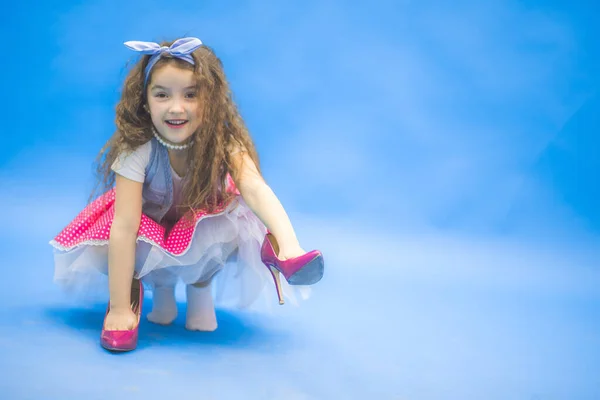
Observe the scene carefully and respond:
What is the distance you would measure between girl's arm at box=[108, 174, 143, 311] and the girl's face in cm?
18

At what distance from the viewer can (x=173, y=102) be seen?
70.2 inches

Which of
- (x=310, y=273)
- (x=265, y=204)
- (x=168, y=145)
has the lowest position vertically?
(x=310, y=273)

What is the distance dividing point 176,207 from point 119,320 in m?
0.37

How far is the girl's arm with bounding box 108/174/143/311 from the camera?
1778mm

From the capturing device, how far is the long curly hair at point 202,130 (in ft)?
5.97

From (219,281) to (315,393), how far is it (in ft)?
2.00

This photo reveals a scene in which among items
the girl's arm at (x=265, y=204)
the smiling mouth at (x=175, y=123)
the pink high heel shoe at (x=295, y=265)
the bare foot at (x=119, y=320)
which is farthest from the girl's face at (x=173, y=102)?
the bare foot at (x=119, y=320)

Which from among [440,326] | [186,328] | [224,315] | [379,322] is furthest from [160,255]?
[440,326]

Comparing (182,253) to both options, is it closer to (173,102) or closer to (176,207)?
(176,207)

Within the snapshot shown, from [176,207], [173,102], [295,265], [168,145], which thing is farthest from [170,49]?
[295,265]

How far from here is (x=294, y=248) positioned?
→ 1.71 metres

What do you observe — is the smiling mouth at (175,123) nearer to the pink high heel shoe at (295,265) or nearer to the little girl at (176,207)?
the little girl at (176,207)

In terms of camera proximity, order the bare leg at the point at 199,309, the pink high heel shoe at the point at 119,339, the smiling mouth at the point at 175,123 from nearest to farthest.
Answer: the pink high heel shoe at the point at 119,339, the smiling mouth at the point at 175,123, the bare leg at the point at 199,309

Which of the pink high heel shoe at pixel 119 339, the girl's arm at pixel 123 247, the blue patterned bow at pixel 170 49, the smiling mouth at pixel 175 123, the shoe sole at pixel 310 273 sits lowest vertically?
the pink high heel shoe at pixel 119 339
